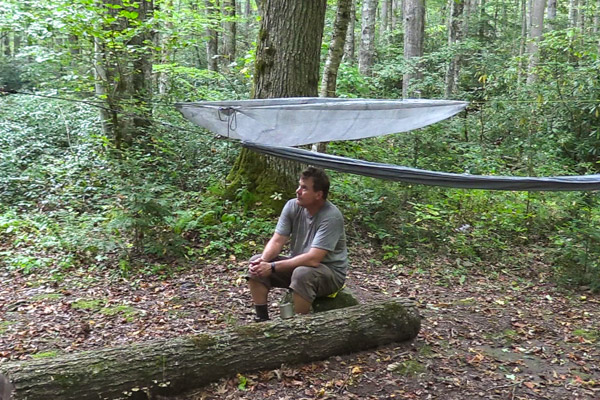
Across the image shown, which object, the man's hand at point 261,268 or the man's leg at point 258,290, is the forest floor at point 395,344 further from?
the man's hand at point 261,268

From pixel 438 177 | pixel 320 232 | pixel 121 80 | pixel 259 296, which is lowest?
pixel 259 296

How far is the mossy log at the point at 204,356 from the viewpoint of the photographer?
232 centimetres

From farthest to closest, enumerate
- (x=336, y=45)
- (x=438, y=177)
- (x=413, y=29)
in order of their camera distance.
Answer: (x=413, y=29), (x=336, y=45), (x=438, y=177)

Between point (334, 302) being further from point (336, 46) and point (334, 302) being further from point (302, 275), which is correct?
point (336, 46)

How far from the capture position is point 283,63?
5.04 m

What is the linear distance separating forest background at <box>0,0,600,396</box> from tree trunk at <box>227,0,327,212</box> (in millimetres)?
95

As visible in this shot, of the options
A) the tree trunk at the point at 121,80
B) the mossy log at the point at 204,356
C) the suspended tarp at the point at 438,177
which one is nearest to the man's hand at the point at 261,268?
the mossy log at the point at 204,356

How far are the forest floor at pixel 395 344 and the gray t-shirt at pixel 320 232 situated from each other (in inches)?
23.1

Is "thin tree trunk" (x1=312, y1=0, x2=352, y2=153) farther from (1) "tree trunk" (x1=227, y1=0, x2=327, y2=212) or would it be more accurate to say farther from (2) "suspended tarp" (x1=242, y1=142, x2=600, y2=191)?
(2) "suspended tarp" (x1=242, y1=142, x2=600, y2=191)

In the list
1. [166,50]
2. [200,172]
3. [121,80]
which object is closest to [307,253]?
[200,172]

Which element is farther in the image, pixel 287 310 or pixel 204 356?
pixel 287 310

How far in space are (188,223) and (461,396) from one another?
3.00 meters

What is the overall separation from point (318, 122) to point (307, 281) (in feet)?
4.86

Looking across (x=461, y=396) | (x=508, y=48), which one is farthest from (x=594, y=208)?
(x=508, y=48)
